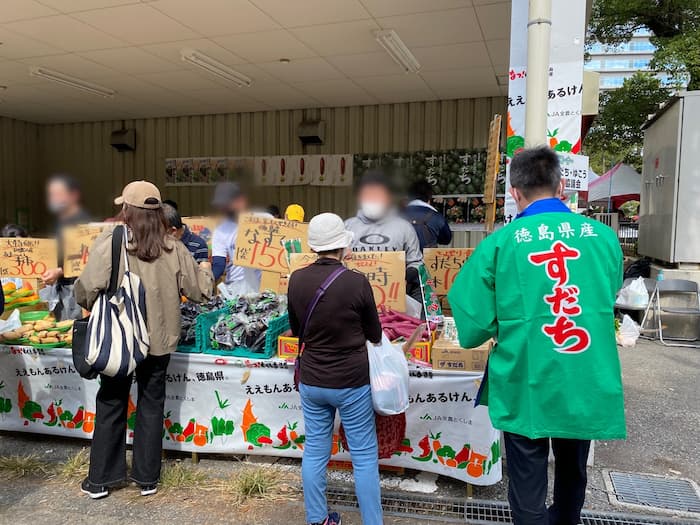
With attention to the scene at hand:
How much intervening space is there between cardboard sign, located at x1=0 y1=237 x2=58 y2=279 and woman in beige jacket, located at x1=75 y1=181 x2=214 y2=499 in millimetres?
1580

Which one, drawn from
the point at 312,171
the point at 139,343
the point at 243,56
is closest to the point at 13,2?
the point at 243,56

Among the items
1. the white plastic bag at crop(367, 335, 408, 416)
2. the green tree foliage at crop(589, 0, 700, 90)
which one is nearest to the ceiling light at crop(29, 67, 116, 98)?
the white plastic bag at crop(367, 335, 408, 416)

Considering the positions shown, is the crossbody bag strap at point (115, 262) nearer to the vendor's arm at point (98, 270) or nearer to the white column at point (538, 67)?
the vendor's arm at point (98, 270)

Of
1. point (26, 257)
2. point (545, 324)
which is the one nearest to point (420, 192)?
point (545, 324)

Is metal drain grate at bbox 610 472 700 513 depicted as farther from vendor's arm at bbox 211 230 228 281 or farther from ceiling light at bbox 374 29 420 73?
ceiling light at bbox 374 29 420 73

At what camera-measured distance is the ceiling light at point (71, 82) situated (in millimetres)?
7298

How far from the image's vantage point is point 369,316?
7.95ft

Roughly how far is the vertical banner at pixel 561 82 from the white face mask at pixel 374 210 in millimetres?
957

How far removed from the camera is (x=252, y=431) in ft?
10.9

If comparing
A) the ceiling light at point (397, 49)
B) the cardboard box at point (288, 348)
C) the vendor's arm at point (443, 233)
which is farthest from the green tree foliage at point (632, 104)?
the cardboard box at point (288, 348)

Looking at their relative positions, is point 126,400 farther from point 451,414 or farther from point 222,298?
point 451,414

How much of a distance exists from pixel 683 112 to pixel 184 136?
8378 millimetres

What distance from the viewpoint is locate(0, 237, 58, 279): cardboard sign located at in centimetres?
416

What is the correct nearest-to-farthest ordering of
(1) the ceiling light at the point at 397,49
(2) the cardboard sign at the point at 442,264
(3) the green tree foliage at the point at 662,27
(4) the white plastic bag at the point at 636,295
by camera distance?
(2) the cardboard sign at the point at 442,264 < (1) the ceiling light at the point at 397,49 < (4) the white plastic bag at the point at 636,295 < (3) the green tree foliage at the point at 662,27
